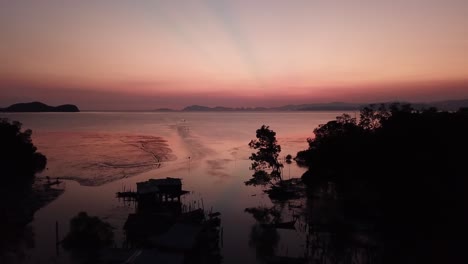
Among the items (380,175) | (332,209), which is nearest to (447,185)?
(380,175)

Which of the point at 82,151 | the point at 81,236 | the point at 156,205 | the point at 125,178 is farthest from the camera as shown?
the point at 82,151

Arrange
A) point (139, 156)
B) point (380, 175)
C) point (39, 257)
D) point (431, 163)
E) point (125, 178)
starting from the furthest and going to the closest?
1. point (139, 156)
2. point (125, 178)
3. point (380, 175)
4. point (431, 163)
5. point (39, 257)

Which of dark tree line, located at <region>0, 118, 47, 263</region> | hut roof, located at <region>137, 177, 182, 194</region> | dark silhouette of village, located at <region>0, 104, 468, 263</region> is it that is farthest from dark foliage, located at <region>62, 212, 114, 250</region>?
hut roof, located at <region>137, 177, 182, 194</region>

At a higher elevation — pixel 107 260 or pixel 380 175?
pixel 380 175

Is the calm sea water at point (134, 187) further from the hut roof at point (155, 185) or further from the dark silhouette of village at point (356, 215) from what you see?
the hut roof at point (155, 185)

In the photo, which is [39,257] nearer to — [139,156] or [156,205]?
[156,205]

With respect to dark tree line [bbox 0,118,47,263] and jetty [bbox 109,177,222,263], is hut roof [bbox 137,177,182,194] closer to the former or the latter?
jetty [bbox 109,177,222,263]

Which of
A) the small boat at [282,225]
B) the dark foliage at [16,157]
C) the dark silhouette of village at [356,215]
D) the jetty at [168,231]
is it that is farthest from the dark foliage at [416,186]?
the dark foliage at [16,157]
